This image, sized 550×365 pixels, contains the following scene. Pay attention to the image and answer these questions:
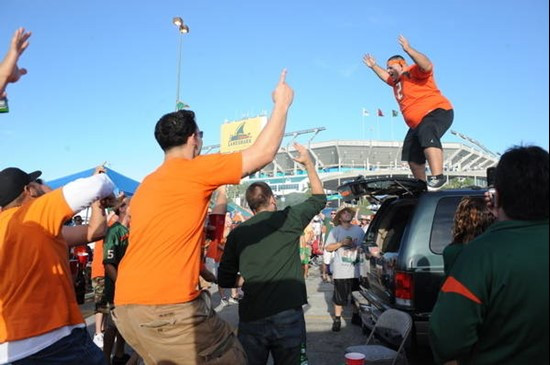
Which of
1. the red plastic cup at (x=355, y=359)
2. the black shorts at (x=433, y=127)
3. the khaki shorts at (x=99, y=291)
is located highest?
the black shorts at (x=433, y=127)

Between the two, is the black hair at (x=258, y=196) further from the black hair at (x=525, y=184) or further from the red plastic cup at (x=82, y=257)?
the red plastic cup at (x=82, y=257)

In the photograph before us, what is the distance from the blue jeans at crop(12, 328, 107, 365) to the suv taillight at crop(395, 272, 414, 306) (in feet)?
8.79

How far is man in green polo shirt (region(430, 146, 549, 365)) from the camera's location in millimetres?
1454

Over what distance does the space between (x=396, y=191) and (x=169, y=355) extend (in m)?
3.34

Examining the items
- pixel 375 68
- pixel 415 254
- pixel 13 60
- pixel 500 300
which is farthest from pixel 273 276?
pixel 375 68

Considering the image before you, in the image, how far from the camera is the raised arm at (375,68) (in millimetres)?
5520

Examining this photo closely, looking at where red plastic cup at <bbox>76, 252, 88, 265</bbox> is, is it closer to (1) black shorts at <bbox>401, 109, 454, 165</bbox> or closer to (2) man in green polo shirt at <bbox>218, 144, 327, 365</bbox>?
(2) man in green polo shirt at <bbox>218, 144, 327, 365</bbox>

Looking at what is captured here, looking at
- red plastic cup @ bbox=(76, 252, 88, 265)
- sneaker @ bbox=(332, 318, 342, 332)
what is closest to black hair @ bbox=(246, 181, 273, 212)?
sneaker @ bbox=(332, 318, 342, 332)

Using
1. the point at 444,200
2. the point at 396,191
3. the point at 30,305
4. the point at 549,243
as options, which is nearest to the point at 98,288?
the point at 30,305

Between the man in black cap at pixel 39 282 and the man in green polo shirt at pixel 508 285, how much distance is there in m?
1.99

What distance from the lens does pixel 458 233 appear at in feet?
9.67

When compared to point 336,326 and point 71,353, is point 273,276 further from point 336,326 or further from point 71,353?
point 336,326

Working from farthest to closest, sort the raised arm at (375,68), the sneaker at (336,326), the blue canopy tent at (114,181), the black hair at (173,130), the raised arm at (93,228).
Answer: the blue canopy tent at (114,181)
the sneaker at (336,326)
the raised arm at (375,68)
the raised arm at (93,228)
the black hair at (173,130)

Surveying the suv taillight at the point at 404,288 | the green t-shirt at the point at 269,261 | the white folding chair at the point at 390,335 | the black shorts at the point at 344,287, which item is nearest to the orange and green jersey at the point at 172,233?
the green t-shirt at the point at 269,261
